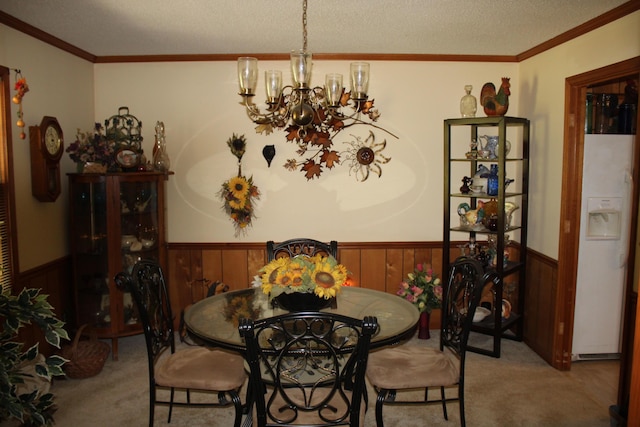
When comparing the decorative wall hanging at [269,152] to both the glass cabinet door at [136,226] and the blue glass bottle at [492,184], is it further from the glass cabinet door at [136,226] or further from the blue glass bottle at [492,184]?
the blue glass bottle at [492,184]

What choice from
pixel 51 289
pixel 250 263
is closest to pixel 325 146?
pixel 250 263

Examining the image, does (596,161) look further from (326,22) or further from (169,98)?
(169,98)

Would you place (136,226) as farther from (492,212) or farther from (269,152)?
(492,212)

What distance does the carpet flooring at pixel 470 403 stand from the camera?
2.99 m

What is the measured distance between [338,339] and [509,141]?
9.01ft

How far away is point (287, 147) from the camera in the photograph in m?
4.34

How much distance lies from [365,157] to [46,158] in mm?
2371

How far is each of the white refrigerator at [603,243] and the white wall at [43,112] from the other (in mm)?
3767

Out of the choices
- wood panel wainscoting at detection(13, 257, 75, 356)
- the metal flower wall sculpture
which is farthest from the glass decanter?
wood panel wainscoting at detection(13, 257, 75, 356)

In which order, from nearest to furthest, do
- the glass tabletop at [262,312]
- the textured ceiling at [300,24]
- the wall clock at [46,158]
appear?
the glass tabletop at [262,312] → the textured ceiling at [300,24] → the wall clock at [46,158]

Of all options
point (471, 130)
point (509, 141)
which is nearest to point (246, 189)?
point (471, 130)

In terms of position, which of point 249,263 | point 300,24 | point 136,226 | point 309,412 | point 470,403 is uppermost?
point 300,24

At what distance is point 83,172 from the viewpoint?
149 inches

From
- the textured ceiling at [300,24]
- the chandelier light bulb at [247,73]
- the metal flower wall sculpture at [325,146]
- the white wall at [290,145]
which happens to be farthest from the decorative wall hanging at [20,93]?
the metal flower wall sculpture at [325,146]
